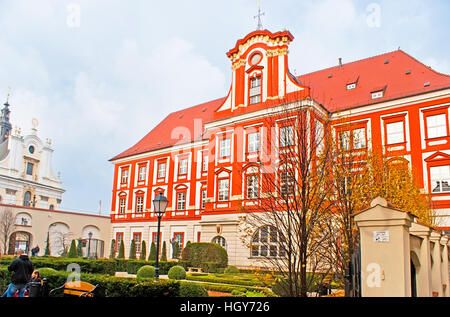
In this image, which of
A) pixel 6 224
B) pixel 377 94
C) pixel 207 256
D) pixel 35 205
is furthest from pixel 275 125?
pixel 35 205

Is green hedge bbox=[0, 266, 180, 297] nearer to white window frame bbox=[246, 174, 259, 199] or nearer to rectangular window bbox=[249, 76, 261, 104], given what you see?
white window frame bbox=[246, 174, 259, 199]

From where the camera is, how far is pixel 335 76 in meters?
31.2

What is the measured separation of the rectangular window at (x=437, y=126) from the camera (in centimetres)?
2305

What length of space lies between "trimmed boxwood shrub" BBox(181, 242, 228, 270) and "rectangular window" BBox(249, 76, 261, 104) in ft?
35.3

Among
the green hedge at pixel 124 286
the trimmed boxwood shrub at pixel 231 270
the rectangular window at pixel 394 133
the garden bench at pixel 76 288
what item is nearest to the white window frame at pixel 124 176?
the trimmed boxwood shrub at pixel 231 270

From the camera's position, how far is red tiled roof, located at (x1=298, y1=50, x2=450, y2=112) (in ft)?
81.8

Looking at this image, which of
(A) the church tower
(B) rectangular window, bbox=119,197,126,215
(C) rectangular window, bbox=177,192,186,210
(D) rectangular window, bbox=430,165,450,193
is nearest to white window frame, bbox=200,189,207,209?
(C) rectangular window, bbox=177,192,186,210

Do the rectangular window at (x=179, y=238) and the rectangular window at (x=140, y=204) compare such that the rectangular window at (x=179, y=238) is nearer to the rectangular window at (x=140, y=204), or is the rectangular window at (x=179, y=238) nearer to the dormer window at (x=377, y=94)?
the rectangular window at (x=140, y=204)

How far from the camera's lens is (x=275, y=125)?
19438 millimetres

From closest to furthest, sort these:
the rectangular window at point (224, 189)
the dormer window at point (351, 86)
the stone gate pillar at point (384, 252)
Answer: the stone gate pillar at point (384, 252) < the rectangular window at point (224, 189) < the dormer window at point (351, 86)

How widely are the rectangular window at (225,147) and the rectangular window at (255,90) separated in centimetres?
350

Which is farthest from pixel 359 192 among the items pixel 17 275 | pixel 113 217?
pixel 113 217

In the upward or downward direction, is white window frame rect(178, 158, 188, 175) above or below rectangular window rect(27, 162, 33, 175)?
below
